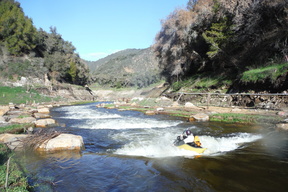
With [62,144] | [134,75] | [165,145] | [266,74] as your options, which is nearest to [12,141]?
[62,144]

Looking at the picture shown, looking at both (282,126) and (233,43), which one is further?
(233,43)

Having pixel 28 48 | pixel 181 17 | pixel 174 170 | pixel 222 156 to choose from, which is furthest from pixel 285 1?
pixel 28 48

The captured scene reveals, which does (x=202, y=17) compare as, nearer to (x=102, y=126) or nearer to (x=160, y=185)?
(x=102, y=126)

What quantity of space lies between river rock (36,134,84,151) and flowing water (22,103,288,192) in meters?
0.44

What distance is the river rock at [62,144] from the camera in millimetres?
7738

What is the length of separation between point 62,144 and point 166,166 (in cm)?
467

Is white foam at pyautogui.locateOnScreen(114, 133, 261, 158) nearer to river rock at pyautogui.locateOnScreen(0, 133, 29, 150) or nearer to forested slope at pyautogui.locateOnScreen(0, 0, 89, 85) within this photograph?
river rock at pyautogui.locateOnScreen(0, 133, 29, 150)

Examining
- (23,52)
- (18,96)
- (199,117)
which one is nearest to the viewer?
(199,117)

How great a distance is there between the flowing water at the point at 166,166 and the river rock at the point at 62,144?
1.44 feet

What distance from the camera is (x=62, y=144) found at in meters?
7.84

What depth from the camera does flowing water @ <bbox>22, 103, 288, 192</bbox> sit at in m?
4.75

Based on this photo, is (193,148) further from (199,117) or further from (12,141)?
(199,117)

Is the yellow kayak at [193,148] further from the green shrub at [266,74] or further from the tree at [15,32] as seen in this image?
the tree at [15,32]

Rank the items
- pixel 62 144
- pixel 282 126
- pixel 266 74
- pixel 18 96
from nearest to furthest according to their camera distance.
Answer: pixel 62 144
pixel 282 126
pixel 266 74
pixel 18 96
